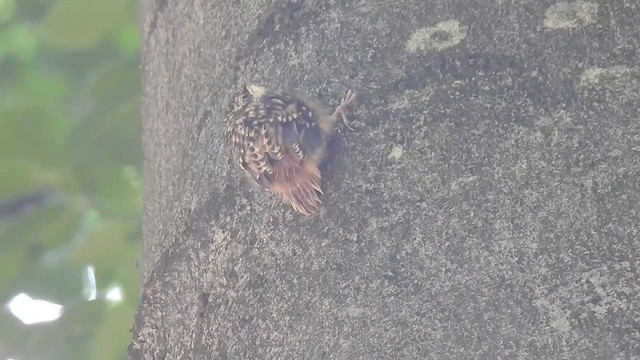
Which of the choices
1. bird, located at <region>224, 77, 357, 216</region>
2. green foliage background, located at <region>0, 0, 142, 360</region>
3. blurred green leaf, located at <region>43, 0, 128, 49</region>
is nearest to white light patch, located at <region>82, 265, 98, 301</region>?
green foliage background, located at <region>0, 0, 142, 360</region>

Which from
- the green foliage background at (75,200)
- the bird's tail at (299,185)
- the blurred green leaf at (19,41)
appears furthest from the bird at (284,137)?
the blurred green leaf at (19,41)

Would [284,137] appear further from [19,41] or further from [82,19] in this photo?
[19,41]

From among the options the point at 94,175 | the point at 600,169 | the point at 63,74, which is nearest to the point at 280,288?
the point at 600,169

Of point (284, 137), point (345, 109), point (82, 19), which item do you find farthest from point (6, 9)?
point (345, 109)

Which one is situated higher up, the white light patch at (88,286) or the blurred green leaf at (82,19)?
the blurred green leaf at (82,19)

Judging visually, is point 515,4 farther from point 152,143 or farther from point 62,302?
point 62,302

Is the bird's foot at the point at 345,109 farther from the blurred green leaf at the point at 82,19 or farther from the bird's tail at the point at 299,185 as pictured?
the blurred green leaf at the point at 82,19

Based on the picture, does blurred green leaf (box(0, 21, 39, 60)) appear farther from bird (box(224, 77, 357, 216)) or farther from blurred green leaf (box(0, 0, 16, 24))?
bird (box(224, 77, 357, 216))
